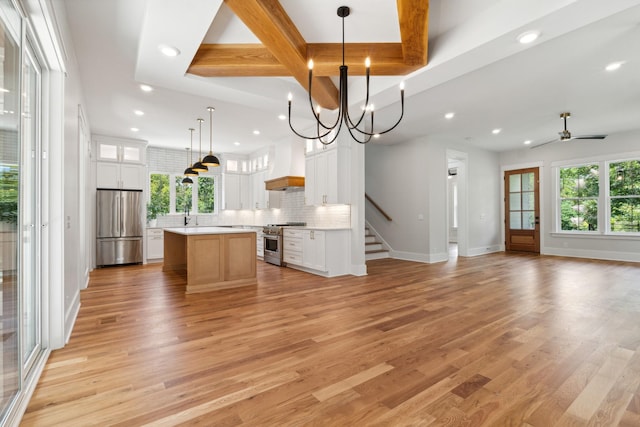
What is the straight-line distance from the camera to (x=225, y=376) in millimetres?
2025

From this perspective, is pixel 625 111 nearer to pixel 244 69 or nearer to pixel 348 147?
pixel 348 147

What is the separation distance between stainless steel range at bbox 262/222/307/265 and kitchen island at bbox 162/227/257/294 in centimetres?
178

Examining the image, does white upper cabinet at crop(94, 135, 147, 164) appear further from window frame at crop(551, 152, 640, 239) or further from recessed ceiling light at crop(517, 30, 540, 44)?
window frame at crop(551, 152, 640, 239)

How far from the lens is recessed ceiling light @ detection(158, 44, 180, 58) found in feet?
9.84

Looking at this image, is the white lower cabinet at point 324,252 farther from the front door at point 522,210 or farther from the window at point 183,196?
the front door at point 522,210

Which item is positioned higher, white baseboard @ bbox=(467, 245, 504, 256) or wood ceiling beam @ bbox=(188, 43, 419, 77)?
wood ceiling beam @ bbox=(188, 43, 419, 77)

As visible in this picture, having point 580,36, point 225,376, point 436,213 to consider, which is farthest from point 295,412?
point 436,213

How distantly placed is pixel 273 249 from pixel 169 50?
4.55m

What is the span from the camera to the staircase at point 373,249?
7.54 metres

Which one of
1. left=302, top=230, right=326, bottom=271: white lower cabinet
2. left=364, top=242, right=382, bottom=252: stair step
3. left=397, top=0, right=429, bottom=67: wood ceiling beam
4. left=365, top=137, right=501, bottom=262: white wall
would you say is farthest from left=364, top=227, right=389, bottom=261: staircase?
left=397, top=0, right=429, bottom=67: wood ceiling beam

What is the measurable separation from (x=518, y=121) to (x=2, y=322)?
7.45 metres

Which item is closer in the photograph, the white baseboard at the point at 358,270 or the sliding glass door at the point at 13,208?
the sliding glass door at the point at 13,208

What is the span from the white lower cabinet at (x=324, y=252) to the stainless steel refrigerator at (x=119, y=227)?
12.5 ft

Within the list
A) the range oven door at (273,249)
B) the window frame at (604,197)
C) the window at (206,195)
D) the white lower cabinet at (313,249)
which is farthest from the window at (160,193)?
the window frame at (604,197)
